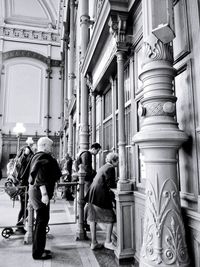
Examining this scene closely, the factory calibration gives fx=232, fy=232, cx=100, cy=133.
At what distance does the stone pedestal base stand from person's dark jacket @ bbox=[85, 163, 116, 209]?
32cm

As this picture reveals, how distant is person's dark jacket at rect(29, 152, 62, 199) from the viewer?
2.96 meters

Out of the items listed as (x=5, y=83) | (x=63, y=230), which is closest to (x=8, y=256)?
(x=63, y=230)

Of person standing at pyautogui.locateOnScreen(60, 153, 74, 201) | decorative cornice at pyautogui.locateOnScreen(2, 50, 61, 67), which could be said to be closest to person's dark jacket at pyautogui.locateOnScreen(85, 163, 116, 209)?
person standing at pyautogui.locateOnScreen(60, 153, 74, 201)

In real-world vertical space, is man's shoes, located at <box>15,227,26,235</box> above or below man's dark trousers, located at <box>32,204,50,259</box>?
below

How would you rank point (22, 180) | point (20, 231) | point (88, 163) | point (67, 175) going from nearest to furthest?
point (20, 231), point (22, 180), point (88, 163), point (67, 175)

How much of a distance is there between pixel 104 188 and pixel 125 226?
Result: 55cm

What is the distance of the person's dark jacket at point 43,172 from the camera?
2960 millimetres

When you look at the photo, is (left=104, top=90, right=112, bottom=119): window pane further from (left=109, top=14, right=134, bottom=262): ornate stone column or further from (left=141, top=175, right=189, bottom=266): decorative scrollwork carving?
(left=141, top=175, right=189, bottom=266): decorative scrollwork carving

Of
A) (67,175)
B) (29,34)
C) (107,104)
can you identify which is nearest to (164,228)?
(107,104)

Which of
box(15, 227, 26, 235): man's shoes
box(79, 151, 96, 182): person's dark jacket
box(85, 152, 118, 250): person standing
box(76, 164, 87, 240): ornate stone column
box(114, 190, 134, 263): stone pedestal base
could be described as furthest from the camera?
box(79, 151, 96, 182): person's dark jacket

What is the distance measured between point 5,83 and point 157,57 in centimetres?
1579

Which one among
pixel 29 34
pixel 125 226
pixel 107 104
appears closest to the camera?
pixel 125 226

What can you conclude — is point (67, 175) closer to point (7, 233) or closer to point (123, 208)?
point (7, 233)

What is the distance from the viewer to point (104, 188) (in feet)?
10.2
